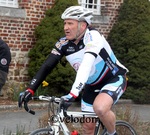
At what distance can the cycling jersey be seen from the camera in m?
5.33

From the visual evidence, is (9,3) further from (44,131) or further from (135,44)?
(44,131)

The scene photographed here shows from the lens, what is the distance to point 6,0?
11.8m

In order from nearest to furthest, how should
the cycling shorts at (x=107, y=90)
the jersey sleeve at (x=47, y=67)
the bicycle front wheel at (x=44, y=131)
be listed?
the bicycle front wheel at (x=44, y=131)
the jersey sleeve at (x=47, y=67)
the cycling shorts at (x=107, y=90)

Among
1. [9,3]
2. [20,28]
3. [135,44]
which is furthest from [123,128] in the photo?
[135,44]

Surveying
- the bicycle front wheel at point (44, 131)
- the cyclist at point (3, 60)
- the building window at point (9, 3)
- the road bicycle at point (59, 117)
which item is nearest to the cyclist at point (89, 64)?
the road bicycle at point (59, 117)

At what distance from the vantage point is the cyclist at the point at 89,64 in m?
5.36

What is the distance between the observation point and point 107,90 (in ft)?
18.5

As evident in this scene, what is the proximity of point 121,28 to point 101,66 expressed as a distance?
7.68 meters

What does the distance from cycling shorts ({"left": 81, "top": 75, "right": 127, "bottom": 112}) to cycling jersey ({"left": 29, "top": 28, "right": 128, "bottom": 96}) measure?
70 mm

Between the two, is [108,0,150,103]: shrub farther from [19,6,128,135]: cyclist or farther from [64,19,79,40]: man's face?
[64,19,79,40]: man's face

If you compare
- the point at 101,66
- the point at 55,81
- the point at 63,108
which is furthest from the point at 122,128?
the point at 55,81

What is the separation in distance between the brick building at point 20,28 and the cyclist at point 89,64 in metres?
6.01

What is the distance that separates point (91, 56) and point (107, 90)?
664mm

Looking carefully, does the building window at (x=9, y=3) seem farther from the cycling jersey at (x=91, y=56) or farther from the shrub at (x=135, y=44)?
the cycling jersey at (x=91, y=56)
